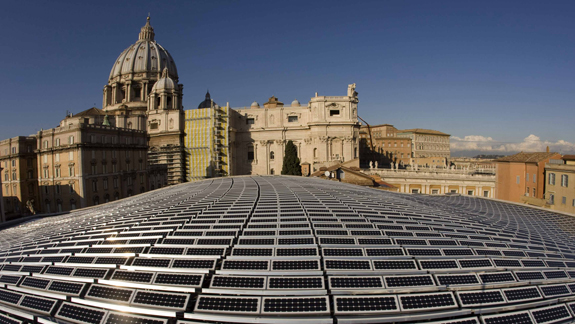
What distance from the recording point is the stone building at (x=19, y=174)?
32562 mm

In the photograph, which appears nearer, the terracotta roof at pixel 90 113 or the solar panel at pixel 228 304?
the solar panel at pixel 228 304

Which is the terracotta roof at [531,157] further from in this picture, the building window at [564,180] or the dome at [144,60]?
the dome at [144,60]

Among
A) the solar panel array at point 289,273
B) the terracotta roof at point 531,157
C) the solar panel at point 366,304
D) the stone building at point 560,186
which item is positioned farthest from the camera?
the terracotta roof at point 531,157

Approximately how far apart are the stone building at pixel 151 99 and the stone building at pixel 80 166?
10213 mm

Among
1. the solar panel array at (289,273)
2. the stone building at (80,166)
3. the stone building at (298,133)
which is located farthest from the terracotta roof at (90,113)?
the solar panel array at (289,273)

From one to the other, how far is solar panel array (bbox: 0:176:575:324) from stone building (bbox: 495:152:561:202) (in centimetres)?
2166

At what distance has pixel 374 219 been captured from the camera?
392 inches

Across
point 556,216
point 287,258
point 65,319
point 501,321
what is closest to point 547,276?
point 501,321

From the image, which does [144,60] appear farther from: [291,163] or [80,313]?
[80,313]

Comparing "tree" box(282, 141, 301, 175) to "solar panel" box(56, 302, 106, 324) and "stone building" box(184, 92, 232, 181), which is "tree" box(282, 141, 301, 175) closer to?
"stone building" box(184, 92, 232, 181)

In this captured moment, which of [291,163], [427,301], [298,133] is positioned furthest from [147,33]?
[427,301]

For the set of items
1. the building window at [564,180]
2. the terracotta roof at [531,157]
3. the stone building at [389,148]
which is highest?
the stone building at [389,148]

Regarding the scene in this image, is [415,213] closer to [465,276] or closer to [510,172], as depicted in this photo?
[465,276]

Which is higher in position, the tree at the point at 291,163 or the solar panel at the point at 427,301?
the tree at the point at 291,163
